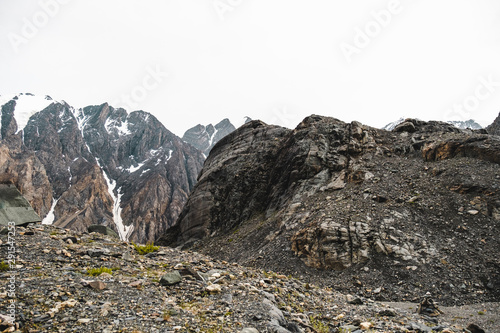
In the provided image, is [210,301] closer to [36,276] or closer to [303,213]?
[36,276]

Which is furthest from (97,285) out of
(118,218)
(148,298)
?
(118,218)

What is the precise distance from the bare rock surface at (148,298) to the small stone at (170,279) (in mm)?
66

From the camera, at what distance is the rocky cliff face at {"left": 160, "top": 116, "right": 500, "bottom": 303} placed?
720 inches

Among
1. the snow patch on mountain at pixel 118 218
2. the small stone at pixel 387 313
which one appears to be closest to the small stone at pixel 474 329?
the small stone at pixel 387 313

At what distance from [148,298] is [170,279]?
4.25ft

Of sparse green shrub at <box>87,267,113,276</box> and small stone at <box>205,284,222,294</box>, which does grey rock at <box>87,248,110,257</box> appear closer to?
sparse green shrub at <box>87,267,113,276</box>

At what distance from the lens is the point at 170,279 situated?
895cm

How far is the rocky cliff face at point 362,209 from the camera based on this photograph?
18.3m

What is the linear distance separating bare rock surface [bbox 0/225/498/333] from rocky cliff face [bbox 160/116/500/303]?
22.9 ft

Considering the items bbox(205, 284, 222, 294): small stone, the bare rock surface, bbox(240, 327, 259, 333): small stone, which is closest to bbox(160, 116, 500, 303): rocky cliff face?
the bare rock surface

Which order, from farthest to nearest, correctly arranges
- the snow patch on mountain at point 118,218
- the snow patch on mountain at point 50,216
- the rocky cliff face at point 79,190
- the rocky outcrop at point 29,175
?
the snow patch on mountain at point 118,218 → the rocky cliff face at point 79,190 → the rocky outcrop at point 29,175 → the snow patch on mountain at point 50,216

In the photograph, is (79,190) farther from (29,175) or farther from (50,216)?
(29,175)

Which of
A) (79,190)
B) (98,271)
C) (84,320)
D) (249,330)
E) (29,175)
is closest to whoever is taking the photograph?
(84,320)

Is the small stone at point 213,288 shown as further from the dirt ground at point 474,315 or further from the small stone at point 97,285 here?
the dirt ground at point 474,315
